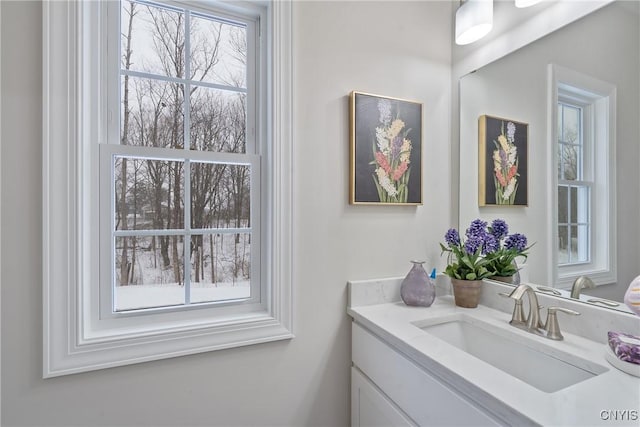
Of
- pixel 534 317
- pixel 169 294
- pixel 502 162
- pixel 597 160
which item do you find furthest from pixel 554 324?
pixel 169 294

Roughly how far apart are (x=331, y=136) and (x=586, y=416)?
1.11 metres

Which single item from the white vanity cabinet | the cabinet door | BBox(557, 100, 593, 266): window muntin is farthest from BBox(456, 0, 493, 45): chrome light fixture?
the cabinet door

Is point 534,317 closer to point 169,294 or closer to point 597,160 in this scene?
point 597,160

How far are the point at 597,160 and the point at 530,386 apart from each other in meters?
0.77

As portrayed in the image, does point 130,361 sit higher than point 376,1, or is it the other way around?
point 376,1

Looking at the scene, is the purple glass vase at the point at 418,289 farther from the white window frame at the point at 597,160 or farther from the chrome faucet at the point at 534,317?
the white window frame at the point at 597,160

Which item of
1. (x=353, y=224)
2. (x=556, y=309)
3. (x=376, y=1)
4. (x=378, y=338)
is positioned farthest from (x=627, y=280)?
(x=376, y=1)

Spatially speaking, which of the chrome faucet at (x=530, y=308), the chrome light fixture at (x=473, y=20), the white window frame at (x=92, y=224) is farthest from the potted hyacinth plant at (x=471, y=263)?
the chrome light fixture at (x=473, y=20)

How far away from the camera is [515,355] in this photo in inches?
40.9

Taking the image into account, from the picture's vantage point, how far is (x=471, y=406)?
2.45 feet

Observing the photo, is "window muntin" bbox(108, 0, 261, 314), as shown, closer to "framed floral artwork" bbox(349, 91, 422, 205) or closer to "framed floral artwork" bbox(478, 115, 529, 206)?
"framed floral artwork" bbox(349, 91, 422, 205)

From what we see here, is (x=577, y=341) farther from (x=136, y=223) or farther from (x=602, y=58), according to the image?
(x=136, y=223)

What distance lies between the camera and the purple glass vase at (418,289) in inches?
51.4

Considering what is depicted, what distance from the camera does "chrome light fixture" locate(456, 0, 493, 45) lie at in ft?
4.38
